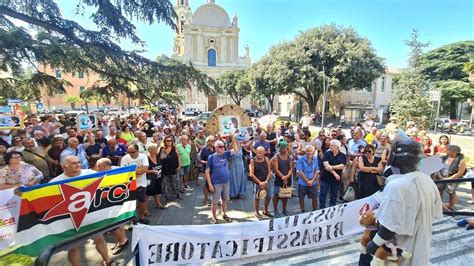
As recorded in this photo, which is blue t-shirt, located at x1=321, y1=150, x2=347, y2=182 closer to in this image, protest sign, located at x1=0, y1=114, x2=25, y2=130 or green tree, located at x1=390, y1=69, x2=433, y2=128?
protest sign, located at x1=0, y1=114, x2=25, y2=130

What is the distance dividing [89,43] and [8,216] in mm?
6754

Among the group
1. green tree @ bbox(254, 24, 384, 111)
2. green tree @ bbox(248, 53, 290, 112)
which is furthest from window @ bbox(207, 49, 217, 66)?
green tree @ bbox(254, 24, 384, 111)

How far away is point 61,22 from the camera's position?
9219mm

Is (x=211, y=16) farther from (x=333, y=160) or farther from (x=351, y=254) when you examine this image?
(x=351, y=254)

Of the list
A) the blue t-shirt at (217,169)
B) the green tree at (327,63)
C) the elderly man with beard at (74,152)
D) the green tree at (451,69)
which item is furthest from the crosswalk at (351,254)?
the green tree at (451,69)

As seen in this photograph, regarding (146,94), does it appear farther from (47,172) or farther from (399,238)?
(399,238)

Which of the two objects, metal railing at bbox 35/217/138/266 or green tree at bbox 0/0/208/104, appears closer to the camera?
metal railing at bbox 35/217/138/266

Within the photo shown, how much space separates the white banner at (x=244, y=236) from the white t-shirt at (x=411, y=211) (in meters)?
1.72

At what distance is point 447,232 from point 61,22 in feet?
38.4

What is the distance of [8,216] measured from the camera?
4.22 meters

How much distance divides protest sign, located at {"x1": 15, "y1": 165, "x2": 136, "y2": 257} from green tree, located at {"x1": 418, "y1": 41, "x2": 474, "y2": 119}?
3464cm

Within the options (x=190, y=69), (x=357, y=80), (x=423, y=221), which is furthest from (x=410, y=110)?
(x=423, y=221)

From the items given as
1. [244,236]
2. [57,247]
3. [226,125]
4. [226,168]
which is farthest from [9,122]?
[244,236]

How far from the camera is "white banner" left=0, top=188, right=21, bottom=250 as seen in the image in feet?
13.6
